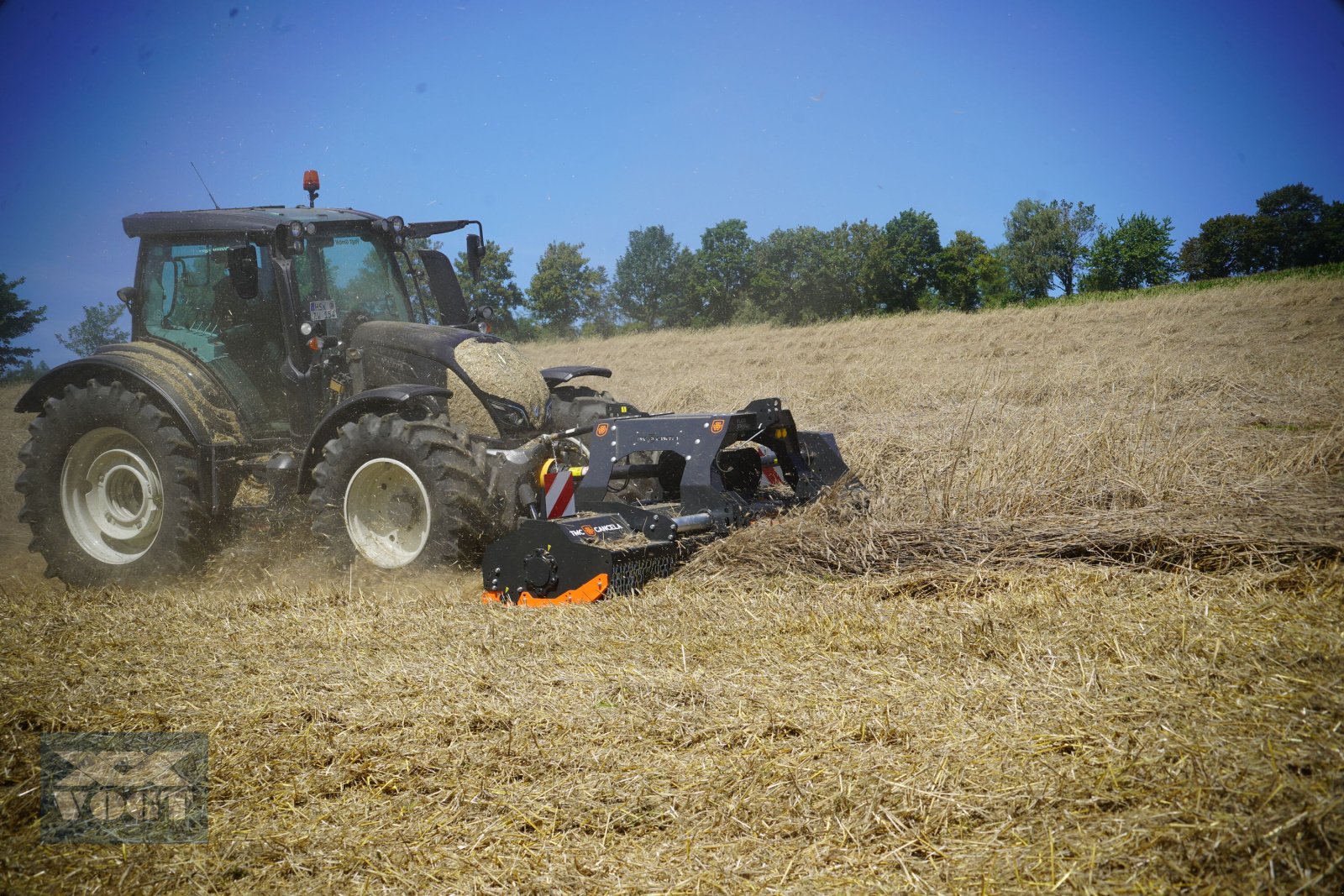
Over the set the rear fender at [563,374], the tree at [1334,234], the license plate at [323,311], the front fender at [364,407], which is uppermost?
the tree at [1334,234]

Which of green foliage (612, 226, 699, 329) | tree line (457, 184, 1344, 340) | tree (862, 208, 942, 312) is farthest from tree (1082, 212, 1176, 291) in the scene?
green foliage (612, 226, 699, 329)

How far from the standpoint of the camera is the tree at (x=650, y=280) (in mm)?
47094

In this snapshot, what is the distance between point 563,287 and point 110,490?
3428 cm

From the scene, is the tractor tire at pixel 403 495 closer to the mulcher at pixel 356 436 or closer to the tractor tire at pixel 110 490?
the mulcher at pixel 356 436

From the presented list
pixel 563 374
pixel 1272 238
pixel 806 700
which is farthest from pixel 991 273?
pixel 806 700

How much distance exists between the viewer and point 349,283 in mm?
6391

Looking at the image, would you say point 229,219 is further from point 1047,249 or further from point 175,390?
point 1047,249

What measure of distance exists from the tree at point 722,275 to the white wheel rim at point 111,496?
1509 inches

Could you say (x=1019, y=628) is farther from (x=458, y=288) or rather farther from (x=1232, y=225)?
(x=1232, y=225)

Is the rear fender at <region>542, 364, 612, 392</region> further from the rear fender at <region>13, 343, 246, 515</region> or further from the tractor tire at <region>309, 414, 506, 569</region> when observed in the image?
the rear fender at <region>13, 343, 246, 515</region>

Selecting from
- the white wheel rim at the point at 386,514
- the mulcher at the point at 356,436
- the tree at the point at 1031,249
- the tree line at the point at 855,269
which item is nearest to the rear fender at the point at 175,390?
the mulcher at the point at 356,436

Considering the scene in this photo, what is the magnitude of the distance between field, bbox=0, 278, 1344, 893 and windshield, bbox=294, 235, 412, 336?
1465mm

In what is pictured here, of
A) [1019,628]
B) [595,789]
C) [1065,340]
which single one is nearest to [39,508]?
[595,789]

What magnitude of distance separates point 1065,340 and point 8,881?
15438mm
